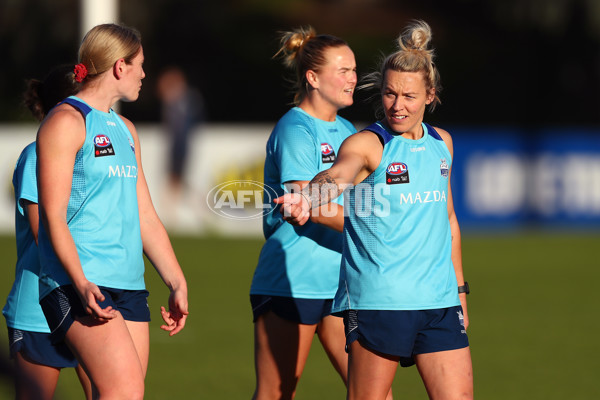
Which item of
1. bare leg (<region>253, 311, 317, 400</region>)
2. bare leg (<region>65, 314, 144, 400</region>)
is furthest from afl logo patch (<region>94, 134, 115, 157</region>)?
bare leg (<region>253, 311, 317, 400</region>)

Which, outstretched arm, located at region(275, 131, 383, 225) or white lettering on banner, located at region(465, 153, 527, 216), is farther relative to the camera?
white lettering on banner, located at region(465, 153, 527, 216)

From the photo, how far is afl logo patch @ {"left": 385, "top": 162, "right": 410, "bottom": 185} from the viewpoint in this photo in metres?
4.31

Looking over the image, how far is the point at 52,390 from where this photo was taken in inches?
177

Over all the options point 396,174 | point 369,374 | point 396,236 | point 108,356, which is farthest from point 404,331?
point 108,356

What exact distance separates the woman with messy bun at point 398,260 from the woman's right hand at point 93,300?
3.33 ft

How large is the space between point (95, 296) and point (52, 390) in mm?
748

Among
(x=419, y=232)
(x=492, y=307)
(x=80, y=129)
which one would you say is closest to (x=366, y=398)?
(x=419, y=232)

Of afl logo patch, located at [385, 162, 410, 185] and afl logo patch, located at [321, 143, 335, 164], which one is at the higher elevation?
afl logo patch, located at [321, 143, 335, 164]

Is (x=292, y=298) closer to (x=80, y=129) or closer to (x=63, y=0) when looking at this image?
(x=80, y=129)

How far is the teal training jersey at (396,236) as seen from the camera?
4305 millimetres

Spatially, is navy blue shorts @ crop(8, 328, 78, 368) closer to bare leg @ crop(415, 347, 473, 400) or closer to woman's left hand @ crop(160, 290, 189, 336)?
woman's left hand @ crop(160, 290, 189, 336)

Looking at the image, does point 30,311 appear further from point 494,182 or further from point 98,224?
point 494,182

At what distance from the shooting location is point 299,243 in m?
5.11

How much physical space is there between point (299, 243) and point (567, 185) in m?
13.6
